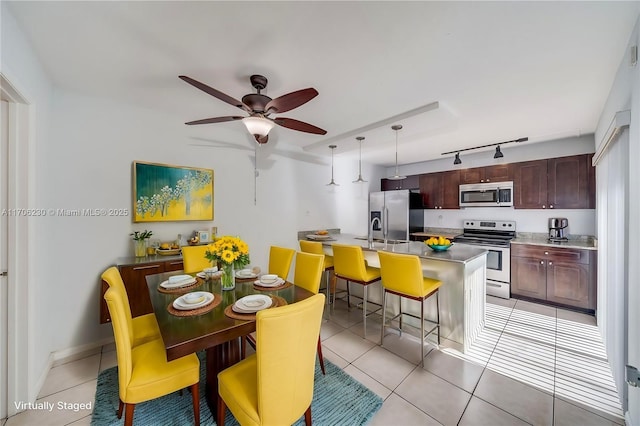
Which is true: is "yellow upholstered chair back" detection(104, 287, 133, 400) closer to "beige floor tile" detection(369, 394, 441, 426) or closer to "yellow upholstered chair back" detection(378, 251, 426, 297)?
"beige floor tile" detection(369, 394, 441, 426)

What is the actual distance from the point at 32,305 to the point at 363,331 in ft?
9.61

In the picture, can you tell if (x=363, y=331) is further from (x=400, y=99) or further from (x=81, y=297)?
(x=81, y=297)

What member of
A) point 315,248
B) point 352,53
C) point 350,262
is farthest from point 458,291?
point 352,53

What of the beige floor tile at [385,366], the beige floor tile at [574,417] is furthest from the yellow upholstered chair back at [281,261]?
the beige floor tile at [574,417]

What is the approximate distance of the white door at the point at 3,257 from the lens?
1674mm

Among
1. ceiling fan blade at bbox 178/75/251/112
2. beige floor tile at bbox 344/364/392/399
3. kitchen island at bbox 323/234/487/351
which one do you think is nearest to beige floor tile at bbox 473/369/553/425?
kitchen island at bbox 323/234/487/351

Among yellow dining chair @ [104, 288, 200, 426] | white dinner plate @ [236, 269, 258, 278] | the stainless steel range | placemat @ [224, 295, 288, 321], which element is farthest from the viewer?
the stainless steel range

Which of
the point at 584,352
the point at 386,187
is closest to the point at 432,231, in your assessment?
the point at 386,187

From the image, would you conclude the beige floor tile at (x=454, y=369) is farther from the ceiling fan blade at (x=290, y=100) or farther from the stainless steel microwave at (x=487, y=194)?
the stainless steel microwave at (x=487, y=194)

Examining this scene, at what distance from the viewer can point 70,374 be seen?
6.94ft

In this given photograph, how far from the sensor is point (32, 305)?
181 centimetres

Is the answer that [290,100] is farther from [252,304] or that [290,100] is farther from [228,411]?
[228,411]

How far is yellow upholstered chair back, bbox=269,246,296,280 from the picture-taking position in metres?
2.57

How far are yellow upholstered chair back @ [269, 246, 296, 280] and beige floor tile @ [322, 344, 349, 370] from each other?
2.74ft
